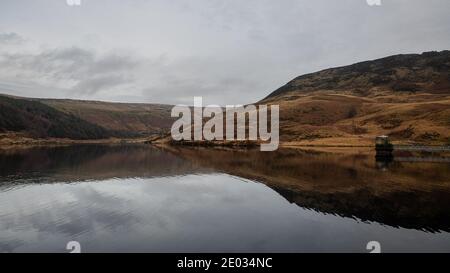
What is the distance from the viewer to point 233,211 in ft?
114

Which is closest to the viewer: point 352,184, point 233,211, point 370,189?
point 233,211

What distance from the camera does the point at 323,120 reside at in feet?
541

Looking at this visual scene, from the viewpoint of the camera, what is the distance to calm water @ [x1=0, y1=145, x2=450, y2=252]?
24.2 meters

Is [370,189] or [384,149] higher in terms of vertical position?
[384,149]

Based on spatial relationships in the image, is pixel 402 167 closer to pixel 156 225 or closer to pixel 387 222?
pixel 387 222

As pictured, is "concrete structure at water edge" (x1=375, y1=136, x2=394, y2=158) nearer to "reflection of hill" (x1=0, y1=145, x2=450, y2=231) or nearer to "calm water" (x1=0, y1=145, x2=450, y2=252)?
"reflection of hill" (x1=0, y1=145, x2=450, y2=231)

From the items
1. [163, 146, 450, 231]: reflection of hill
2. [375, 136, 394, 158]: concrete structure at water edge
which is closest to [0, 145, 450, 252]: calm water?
[163, 146, 450, 231]: reflection of hill

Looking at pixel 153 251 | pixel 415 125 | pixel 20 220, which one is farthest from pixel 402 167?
pixel 415 125

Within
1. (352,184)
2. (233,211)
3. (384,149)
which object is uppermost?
(384,149)

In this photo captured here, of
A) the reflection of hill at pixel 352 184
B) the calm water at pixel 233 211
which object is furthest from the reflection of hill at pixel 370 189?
Answer: the calm water at pixel 233 211

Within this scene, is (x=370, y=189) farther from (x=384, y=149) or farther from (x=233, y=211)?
(x=384, y=149)

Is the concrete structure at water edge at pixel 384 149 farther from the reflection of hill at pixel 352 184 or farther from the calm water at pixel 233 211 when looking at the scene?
the calm water at pixel 233 211

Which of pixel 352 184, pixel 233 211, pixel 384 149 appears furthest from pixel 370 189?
pixel 384 149
